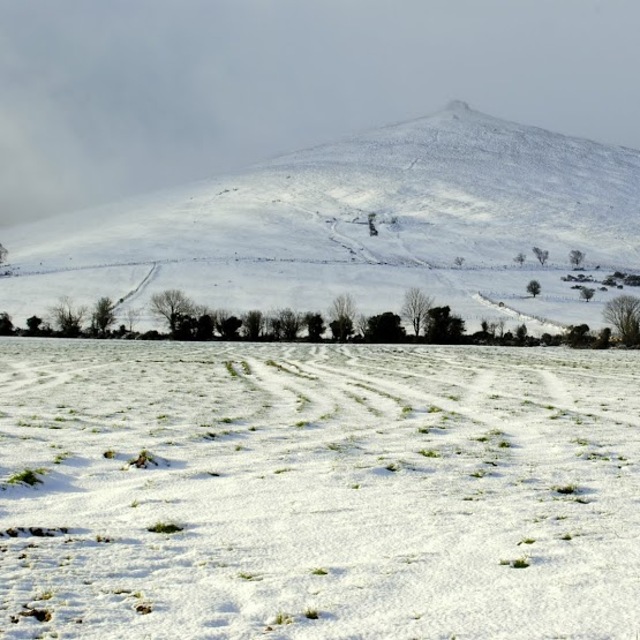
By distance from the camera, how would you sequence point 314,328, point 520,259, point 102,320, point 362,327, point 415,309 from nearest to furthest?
point 314,328 → point 102,320 → point 362,327 → point 415,309 → point 520,259

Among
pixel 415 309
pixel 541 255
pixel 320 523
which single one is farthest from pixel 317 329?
pixel 541 255

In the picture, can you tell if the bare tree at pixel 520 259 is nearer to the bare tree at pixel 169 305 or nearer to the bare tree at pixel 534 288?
the bare tree at pixel 534 288

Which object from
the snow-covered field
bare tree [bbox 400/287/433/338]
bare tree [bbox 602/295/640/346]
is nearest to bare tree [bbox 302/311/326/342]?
bare tree [bbox 400/287/433/338]

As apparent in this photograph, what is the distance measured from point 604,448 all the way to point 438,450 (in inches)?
131

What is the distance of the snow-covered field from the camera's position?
231 inches

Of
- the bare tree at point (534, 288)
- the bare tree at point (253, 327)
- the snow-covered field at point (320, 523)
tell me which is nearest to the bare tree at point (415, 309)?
the bare tree at point (253, 327)

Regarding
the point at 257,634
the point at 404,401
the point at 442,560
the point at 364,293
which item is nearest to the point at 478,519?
the point at 442,560

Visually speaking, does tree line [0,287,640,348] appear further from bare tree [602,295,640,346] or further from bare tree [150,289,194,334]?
bare tree [150,289,194,334]

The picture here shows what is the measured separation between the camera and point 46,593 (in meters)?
6.18

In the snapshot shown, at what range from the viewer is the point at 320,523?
8.52m

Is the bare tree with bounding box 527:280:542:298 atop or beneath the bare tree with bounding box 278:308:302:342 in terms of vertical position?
atop

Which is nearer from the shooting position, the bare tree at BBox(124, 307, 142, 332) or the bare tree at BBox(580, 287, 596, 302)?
the bare tree at BBox(124, 307, 142, 332)

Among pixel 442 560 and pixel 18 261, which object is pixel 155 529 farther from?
pixel 18 261

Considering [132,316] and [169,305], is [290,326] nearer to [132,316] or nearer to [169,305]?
[169,305]
